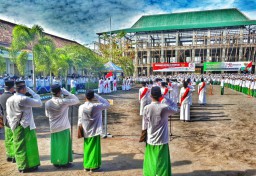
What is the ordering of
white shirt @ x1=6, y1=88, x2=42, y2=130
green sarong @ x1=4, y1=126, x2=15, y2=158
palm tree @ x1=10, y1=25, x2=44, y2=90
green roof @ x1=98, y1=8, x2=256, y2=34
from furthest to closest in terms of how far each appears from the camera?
green roof @ x1=98, y1=8, x2=256, y2=34 → palm tree @ x1=10, y1=25, x2=44, y2=90 → green sarong @ x1=4, y1=126, x2=15, y2=158 → white shirt @ x1=6, y1=88, x2=42, y2=130

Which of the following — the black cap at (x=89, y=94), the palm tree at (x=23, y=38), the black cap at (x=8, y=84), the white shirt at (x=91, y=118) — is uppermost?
the palm tree at (x=23, y=38)

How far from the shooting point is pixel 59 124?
4.43m

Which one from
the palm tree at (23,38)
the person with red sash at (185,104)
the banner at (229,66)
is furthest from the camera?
the banner at (229,66)

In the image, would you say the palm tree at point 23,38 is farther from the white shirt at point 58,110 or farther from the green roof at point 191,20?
the green roof at point 191,20

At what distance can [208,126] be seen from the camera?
8336 millimetres

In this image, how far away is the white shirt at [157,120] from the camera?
3.74 m

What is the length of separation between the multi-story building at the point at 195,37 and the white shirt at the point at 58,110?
35.9m

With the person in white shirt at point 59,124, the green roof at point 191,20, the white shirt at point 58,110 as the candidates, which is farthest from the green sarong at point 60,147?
the green roof at point 191,20

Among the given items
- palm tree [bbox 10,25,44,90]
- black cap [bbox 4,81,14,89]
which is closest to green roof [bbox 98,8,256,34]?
palm tree [bbox 10,25,44,90]

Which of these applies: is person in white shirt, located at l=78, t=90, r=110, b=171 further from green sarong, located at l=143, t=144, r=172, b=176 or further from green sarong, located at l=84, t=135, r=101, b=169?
green sarong, located at l=143, t=144, r=172, b=176

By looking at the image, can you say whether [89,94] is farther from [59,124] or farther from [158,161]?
[158,161]

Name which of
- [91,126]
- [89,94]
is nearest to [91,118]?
[91,126]

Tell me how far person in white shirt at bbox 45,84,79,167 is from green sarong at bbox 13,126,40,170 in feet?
1.29

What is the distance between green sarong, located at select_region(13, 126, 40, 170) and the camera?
14.2 ft
